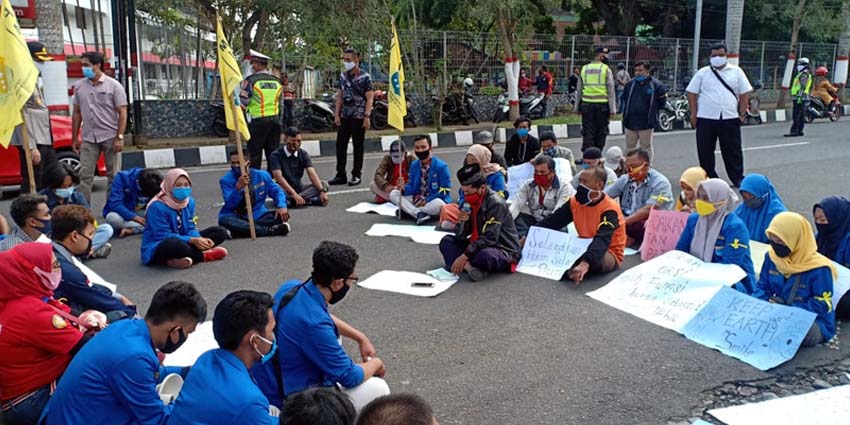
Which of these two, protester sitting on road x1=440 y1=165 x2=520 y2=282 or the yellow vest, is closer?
protester sitting on road x1=440 y1=165 x2=520 y2=282

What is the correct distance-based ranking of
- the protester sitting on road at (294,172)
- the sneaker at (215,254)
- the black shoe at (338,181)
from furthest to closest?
the black shoe at (338,181)
the protester sitting on road at (294,172)
the sneaker at (215,254)

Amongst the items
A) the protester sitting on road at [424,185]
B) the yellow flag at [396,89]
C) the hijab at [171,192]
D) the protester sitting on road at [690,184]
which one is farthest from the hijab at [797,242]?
the yellow flag at [396,89]

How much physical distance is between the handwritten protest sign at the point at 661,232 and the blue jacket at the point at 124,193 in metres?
4.80

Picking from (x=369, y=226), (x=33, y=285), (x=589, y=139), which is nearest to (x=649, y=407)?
(x=33, y=285)

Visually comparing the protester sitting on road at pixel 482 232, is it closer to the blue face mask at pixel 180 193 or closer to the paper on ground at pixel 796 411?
the blue face mask at pixel 180 193

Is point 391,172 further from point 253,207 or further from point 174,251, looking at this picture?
point 174,251

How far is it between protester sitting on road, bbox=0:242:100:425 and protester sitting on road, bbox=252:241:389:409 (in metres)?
0.87

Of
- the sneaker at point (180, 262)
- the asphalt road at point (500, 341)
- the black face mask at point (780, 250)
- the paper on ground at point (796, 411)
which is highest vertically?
the black face mask at point (780, 250)

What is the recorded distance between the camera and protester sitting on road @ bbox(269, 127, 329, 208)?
28.6 ft

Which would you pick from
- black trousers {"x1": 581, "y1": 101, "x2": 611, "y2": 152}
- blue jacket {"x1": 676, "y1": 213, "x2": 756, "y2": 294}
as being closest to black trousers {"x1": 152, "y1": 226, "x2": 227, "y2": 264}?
blue jacket {"x1": 676, "y1": 213, "x2": 756, "y2": 294}

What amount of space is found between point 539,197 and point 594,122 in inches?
161

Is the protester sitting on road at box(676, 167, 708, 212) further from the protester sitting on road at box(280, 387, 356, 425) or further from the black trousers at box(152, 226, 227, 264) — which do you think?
the protester sitting on road at box(280, 387, 356, 425)

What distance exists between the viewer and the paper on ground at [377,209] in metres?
8.52

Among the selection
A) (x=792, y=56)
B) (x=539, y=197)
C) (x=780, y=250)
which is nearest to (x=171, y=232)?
(x=539, y=197)
